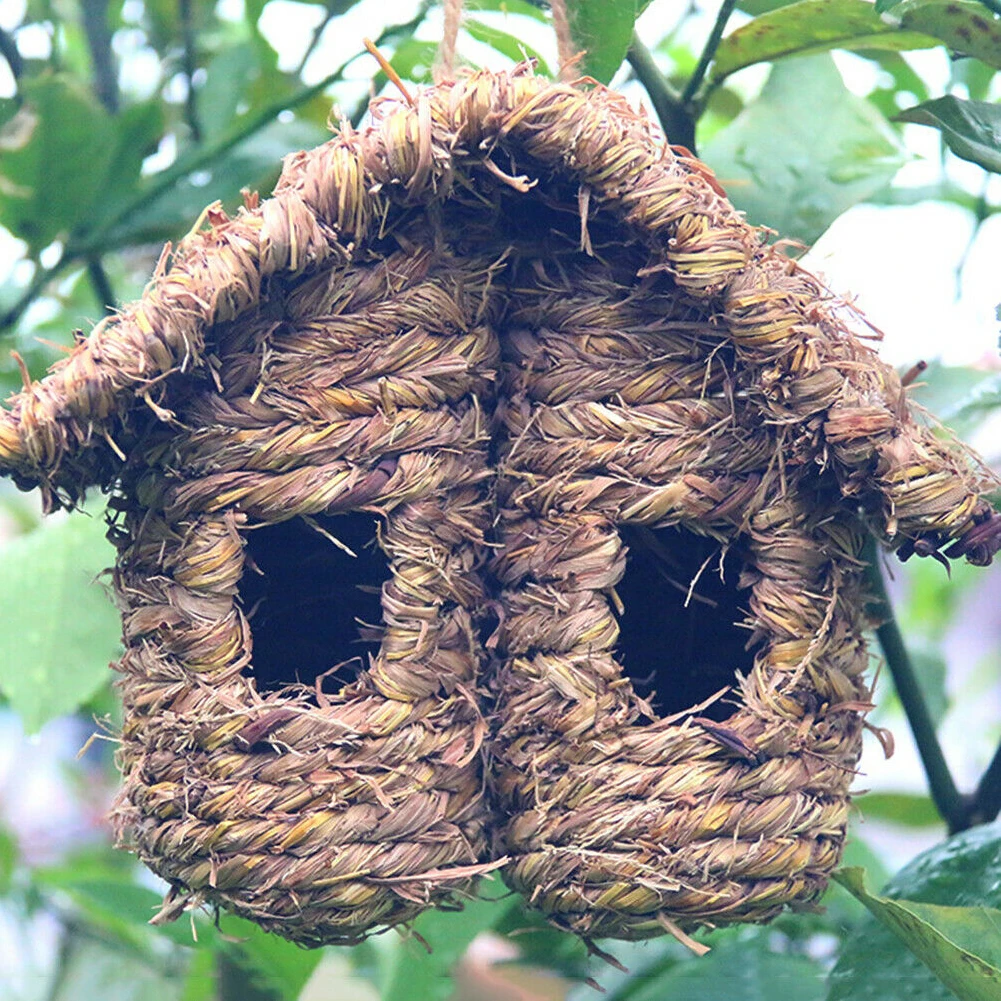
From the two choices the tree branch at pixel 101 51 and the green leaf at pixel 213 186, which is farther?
the tree branch at pixel 101 51

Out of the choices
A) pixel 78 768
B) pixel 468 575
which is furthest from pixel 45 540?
pixel 78 768

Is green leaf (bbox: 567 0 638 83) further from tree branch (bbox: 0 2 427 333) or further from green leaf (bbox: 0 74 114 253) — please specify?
green leaf (bbox: 0 74 114 253)

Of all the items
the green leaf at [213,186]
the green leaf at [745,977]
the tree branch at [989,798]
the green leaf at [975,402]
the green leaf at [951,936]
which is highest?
the green leaf at [213,186]

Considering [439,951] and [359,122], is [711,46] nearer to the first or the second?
[359,122]

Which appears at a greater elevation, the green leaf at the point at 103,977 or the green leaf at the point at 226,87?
the green leaf at the point at 226,87

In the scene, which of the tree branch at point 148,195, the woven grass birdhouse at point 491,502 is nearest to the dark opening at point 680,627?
the woven grass birdhouse at point 491,502

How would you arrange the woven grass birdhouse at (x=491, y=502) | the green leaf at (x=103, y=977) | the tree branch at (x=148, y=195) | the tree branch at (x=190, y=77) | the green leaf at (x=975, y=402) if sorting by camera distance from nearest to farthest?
the woven grass birdhouse at (x=491, y=502)
the green leaf at (x=975, y=402)
the tree branch at (x=148, y=195)
the tree branch at (x=190, y=77)
the green leaf at (x=103, y=977)

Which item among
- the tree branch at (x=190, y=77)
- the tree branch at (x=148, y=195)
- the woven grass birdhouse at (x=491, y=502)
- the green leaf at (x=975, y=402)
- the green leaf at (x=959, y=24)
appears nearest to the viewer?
the woven grass birdhouse at (x=491, y=502)

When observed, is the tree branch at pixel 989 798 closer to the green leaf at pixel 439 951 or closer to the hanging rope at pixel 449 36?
the green leaf at pixel 439 951

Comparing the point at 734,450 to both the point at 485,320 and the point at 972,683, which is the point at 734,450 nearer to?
the point at 485,320
